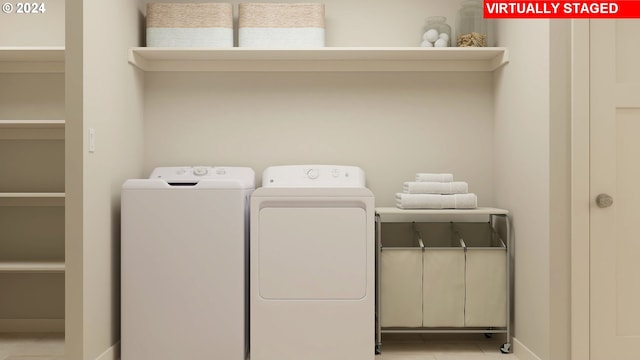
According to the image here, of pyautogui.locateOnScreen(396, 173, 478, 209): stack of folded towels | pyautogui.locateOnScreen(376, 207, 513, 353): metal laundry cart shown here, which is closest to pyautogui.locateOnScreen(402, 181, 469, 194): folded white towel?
pyautogui.locateOnScreen(396, 173, 478, 209): stack of folded towels

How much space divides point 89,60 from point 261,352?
1555mm

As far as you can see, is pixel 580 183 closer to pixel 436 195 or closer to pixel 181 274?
pixel 436 195

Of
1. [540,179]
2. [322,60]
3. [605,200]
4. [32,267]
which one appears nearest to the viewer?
[605,200]

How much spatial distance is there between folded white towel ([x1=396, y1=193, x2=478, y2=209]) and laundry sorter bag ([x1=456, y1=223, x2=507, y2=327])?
0.79ft

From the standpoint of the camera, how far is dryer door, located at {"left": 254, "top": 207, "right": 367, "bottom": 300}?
2.88 metres

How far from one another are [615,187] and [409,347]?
1.35m

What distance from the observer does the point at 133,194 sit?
2857 millimetres

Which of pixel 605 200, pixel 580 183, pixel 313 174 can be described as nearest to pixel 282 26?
pixel 313 174

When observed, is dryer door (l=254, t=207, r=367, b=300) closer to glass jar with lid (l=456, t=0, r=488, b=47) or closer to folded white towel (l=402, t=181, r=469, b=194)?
folded white towel (l=402, t=181, r=469, b=194)

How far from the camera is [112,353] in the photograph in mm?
2924

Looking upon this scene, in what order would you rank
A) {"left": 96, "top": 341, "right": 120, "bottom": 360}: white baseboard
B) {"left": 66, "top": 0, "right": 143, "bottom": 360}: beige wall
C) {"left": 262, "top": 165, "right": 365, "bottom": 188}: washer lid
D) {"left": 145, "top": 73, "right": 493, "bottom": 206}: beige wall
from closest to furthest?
{"left": 66, "top": 0, "right": 143, "bottom": 360}: beige wall < {"left": 96, "top": 341, "right": 120, "bottom": 360}: white baseboard < {"left": 262, "top": 165, "right": 365, "bottom": 188}: washer lid < {"left": 145, "top": 73, "right": 493, "bottom": 206}: beige wall

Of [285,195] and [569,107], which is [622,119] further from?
[285,195]

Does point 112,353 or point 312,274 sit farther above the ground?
point 312,274

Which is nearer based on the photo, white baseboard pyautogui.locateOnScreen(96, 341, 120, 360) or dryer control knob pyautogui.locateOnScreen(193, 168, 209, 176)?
white baseboard pyautogui.locateOnScreen(96, 341, 120, 360)
